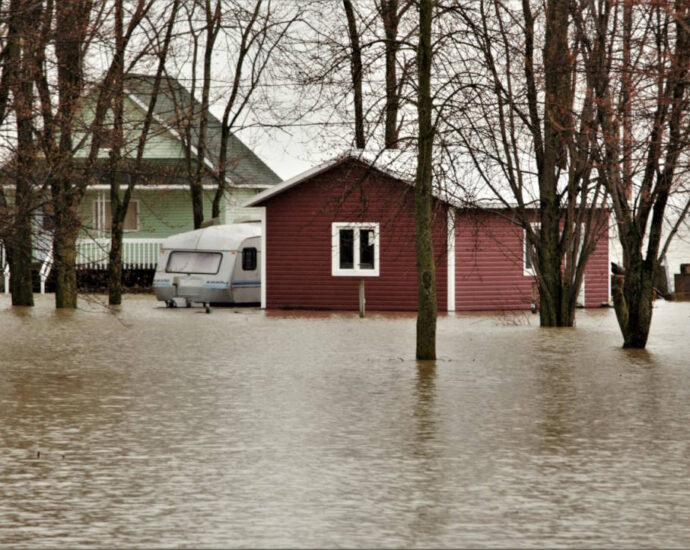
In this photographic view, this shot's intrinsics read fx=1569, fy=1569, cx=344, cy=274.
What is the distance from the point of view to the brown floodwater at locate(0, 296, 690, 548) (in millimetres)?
9859

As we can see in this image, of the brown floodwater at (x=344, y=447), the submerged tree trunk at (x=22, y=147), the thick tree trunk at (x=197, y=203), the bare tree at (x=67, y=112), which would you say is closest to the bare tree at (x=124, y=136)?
the bare tree at (x=67, y=112)

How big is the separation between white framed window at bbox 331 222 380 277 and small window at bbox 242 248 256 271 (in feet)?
13.1

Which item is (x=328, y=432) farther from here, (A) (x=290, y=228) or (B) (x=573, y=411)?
(A) (x=290, y=228)

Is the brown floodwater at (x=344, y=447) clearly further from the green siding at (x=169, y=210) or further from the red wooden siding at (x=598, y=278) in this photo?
the green siding at (x=169, y=210)

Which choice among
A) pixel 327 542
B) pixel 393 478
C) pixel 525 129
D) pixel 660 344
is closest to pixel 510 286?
pixel 525 129

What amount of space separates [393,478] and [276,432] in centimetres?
351

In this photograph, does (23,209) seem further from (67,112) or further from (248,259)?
(248,259)

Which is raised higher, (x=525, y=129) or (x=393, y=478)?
(x=525, y=129)

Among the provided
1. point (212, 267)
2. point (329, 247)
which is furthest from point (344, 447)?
point (212, 267)

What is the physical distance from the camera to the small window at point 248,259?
165ft

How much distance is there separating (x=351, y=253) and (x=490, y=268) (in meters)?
4.25

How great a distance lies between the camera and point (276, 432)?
606 inches

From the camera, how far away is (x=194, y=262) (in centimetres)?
A: 5050

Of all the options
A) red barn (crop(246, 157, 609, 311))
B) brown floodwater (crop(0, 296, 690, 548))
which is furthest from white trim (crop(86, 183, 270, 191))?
brown floodwater (crop(0, 296, 690, 548))
